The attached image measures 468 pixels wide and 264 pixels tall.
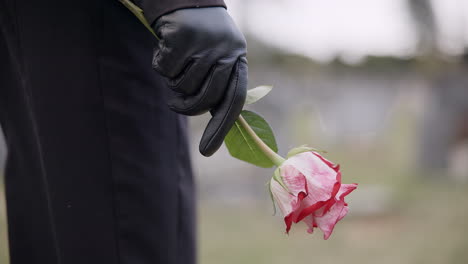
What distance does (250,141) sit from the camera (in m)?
0.64

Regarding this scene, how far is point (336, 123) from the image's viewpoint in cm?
1040

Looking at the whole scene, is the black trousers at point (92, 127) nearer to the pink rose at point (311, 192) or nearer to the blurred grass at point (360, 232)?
the pink rose at point (311, 192)

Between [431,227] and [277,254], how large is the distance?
135 cm

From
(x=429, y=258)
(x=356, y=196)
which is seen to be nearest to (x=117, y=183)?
(x=429, y=258)

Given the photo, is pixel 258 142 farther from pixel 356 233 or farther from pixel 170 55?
pixel 356 233

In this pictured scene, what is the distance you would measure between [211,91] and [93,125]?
0.18 m

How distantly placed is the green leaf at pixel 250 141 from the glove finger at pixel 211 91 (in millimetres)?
82

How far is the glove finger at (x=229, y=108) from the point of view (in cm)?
57

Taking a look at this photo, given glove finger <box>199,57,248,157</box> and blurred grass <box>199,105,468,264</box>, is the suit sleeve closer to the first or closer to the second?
glove finger <box>199,57,248,157</box>

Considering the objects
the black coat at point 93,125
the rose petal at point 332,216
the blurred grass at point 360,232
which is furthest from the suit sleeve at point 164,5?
the blurred grass at point 360,232

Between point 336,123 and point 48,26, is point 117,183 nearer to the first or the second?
point 48,26

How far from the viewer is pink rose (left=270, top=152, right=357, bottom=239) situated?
542 millimetres

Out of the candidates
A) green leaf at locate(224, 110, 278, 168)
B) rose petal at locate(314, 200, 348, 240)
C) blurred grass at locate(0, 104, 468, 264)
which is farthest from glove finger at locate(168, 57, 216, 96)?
blurred grass at locate(0, 104, 468, 264)

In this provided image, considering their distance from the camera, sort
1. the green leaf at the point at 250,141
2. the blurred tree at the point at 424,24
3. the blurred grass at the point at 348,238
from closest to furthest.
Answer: the green leaf at the point at 250,141 < the blurred grass at the point at 348,238 < the blurred tree at the point at 424,24
